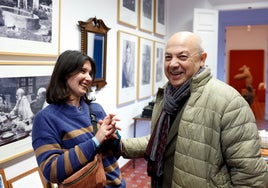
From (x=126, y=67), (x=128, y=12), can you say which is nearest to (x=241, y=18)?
(x=128, y=12)

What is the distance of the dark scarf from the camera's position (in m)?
1.62

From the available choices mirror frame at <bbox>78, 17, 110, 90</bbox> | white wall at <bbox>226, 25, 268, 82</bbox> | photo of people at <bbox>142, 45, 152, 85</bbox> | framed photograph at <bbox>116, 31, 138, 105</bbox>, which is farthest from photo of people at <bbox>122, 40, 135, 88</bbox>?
white wall at <bbox>226, 25, 268, 82</bbox>

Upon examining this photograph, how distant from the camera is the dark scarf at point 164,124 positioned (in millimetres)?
1624

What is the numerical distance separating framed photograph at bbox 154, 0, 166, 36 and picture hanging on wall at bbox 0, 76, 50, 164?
3.49 meters

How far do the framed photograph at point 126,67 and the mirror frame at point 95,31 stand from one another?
45 cm

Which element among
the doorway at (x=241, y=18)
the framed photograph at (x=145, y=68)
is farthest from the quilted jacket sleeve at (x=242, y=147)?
the doorway at (x=241, y=18)

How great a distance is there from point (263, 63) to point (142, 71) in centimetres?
1037

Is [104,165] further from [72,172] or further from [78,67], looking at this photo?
[78,67]

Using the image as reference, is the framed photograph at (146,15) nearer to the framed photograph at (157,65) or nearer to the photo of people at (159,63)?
the framed photograph at (157,65)

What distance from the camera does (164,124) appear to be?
1.69 meters

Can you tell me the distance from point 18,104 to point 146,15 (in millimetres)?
3282

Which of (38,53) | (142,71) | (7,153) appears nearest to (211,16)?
(142,71)

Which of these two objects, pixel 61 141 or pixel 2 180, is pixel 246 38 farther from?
pixel 61 141

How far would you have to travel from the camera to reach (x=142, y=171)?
15.1 feet
